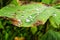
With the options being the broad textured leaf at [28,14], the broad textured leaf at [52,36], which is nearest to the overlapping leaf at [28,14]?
the broad textured leaf at [28,14]

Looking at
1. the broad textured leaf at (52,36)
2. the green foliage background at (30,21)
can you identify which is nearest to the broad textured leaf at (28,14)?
the green foliage background at (30,21)

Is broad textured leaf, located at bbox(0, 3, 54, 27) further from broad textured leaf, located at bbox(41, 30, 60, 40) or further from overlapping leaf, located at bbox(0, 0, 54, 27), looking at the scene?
broad textured leaf, located at bbox(41, 30, 60, 40)

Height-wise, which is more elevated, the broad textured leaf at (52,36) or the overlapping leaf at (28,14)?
the overlapping leaf at (28,14)

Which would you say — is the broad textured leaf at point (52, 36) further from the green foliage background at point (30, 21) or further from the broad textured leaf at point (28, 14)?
the broad textured leaf at point (28, 14)

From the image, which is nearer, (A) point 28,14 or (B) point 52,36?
(A) point 28,14

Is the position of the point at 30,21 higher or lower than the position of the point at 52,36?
higher

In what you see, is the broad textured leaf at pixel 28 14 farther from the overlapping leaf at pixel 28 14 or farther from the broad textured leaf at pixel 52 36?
the broad textured leaf at pixel 52 36

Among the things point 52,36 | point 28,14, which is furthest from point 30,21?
point 52,36

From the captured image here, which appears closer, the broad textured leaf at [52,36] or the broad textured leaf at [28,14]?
the broad textured leaf at [28,14]

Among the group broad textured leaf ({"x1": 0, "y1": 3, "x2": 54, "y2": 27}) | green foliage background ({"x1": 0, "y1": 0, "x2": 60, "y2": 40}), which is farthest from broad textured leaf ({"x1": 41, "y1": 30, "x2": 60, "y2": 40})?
broad textured leaf ({"x1": 0, "y1": 3, "x2": 54, "y2": 27})

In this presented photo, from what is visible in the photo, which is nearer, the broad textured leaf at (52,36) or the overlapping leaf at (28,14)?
the overlapping leaf at (28,14)

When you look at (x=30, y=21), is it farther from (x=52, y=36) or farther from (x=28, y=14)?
(x=52, y=36)
